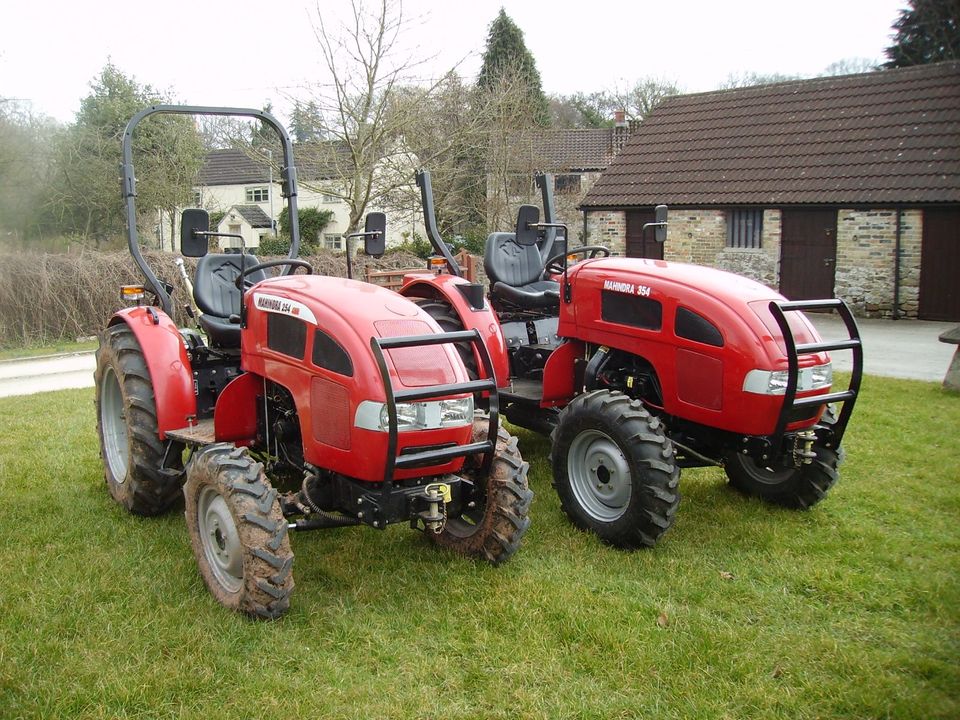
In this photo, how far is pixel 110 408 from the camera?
5.88 metres

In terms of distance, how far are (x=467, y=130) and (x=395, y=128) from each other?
2.20 meters

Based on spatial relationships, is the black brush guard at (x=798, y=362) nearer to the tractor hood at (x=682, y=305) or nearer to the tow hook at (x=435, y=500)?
the tractor hood at (x=682, y=305)

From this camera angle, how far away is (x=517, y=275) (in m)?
7.24

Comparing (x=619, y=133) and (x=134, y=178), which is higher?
(x=619, y=133)

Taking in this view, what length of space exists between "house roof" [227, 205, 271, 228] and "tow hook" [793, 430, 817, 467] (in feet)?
116

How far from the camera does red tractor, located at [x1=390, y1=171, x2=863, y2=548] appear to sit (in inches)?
187

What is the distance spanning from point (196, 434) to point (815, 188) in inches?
574

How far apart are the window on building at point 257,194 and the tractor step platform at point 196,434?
36906 mm

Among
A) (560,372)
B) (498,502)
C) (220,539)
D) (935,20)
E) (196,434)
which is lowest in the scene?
(220,539)

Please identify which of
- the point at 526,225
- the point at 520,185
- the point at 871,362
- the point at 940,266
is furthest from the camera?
the point at 520,185

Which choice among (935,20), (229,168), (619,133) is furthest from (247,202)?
(935,20)

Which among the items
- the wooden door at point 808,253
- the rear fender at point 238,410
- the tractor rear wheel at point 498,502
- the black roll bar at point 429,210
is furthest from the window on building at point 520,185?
the tractor rear wheel at point 498,502

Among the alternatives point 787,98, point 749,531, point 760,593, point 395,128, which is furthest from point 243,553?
point 787,98

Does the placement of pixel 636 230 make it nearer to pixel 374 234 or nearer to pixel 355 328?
pixel 374 234
